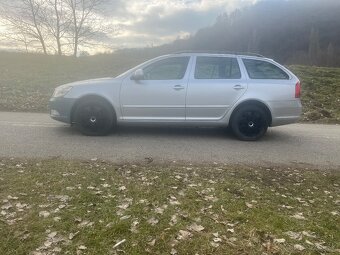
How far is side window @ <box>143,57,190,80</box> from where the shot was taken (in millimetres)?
8305

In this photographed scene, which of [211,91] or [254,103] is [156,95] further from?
[254,103]

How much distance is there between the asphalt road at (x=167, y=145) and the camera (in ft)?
22.7

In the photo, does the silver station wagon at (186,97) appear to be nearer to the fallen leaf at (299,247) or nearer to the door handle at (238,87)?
the door handle at (238,87)

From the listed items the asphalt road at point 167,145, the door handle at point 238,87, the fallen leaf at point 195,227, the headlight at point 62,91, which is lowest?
the fallen leaf at point 195,227

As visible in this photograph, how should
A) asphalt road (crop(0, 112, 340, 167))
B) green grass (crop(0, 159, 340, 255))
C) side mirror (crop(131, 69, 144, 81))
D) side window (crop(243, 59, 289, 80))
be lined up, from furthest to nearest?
side window (crop(243, 59, 289, 80)) → side mirror (crop(131, 69, 144, 81)) → asphalt road (crop(0, 112, 340, 167)) → green grass (crop(0, 159, 340, 255))

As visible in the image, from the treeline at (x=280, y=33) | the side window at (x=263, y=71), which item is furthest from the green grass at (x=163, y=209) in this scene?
the treeline at (x=280, y=33)

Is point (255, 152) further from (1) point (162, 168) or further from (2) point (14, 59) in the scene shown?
(2) point (14, 59)

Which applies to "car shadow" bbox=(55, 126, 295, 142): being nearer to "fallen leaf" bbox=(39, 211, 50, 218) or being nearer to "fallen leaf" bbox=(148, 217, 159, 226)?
"fallen leaf" bbox=(39, 211, 50, 218)

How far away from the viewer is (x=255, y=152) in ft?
24.8

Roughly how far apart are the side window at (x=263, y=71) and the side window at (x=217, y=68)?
27cm

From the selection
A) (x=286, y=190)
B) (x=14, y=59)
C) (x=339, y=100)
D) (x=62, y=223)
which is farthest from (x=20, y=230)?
(x=14, y=59)

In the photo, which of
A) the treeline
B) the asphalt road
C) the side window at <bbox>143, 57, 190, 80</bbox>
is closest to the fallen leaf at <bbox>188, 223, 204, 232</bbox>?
the asphalt road

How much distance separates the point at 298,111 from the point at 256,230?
4.93 meters

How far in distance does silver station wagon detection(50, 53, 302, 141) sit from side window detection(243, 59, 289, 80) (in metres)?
0.02
